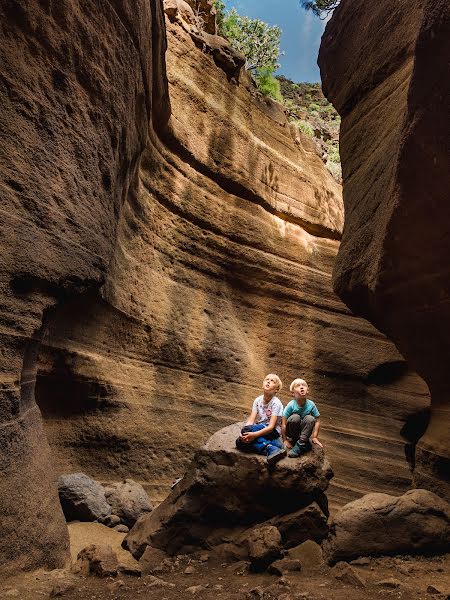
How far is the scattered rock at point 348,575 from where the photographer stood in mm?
3924

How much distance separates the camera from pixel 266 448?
5305 mm

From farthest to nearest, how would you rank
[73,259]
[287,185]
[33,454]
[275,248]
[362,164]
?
[287,185], [275,248], [362,164], [73,259], [33,454]

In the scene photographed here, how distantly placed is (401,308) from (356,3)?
18.8ft

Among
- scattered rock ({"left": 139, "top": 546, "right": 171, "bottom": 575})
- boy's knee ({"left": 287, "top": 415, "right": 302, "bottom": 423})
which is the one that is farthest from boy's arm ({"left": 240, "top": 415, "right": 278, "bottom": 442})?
scattered rock ({"left": 139, "top": 546, "right": 171, "bottom": 575})

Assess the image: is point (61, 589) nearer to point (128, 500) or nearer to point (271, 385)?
point (128, 500)

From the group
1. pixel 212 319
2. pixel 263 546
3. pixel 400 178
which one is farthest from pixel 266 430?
pixel 212 319

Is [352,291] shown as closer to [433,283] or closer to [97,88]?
[433,283]

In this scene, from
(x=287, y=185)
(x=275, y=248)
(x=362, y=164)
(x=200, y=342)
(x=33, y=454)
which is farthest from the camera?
(x=287, y=185)

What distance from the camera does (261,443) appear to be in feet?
17.5

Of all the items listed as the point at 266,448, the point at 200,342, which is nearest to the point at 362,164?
the point at 200,342

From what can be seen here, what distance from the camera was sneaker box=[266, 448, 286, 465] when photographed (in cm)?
511

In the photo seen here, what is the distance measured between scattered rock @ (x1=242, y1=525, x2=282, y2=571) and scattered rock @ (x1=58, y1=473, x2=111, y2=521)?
6.19 feet

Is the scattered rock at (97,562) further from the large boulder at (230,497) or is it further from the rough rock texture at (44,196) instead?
the large boulder at (230,497)

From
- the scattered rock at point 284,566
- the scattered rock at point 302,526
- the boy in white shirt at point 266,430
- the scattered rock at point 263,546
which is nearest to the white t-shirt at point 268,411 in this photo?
the boy in white shirt at point 266,430
